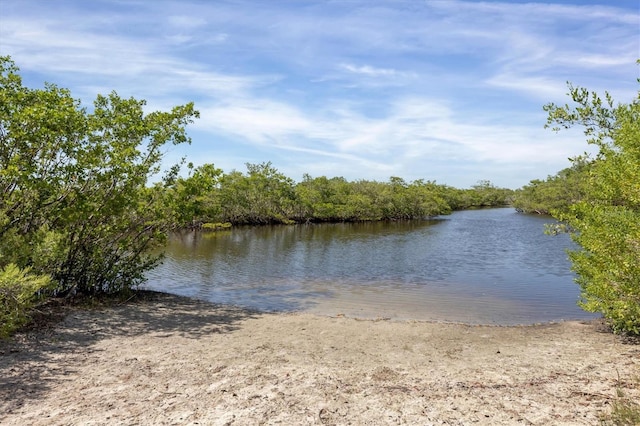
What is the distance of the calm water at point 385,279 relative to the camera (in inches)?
697

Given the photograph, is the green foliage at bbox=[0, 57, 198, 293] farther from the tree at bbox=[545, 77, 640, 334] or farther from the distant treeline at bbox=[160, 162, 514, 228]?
the distant treeline at bbox=[160, 162, 514, 228]

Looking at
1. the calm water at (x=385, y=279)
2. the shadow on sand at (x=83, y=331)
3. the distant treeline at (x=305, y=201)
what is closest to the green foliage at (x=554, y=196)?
the distant treeline at (x=305, y=201)

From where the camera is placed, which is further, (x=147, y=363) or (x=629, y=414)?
(x=147, y=363)

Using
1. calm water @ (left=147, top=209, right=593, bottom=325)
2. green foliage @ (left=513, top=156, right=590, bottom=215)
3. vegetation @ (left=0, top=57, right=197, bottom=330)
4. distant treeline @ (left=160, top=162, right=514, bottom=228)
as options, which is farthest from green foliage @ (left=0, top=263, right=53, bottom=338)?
green foliage @ (left=513, top=156, right=590, bottom=215)

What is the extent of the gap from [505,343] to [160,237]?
1231 cm

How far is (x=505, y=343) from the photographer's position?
448 inches

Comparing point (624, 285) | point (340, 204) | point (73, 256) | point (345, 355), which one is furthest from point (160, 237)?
point (340, 204)

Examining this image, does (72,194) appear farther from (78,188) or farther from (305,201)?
(305,201)

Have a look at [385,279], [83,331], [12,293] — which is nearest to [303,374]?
[12,293]

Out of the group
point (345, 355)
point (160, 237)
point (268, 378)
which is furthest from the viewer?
point (160, 237)

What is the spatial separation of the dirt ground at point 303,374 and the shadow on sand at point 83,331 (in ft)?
0.14

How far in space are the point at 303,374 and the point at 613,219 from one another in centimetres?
790

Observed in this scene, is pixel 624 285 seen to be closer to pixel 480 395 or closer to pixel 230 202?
pixel 480 395

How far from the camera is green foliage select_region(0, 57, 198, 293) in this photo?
11.1m
